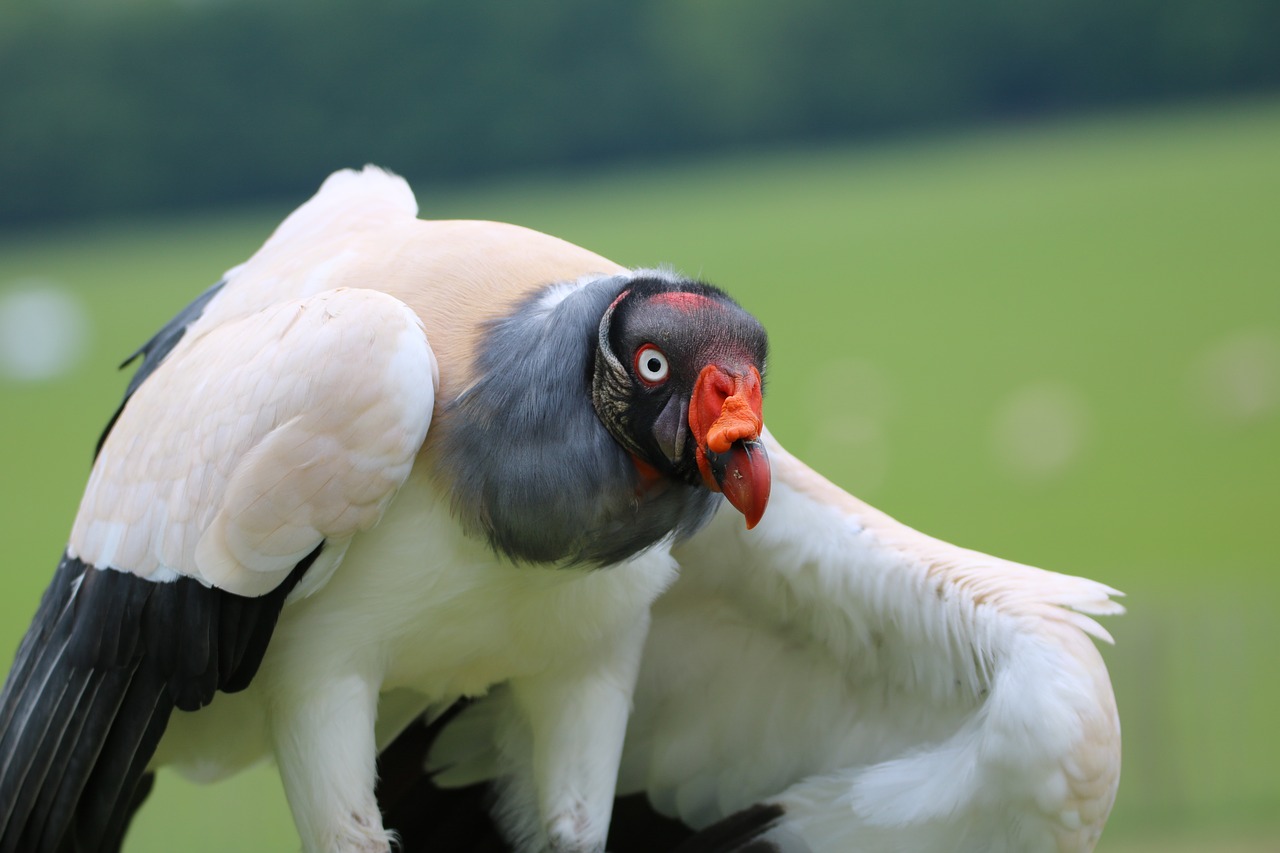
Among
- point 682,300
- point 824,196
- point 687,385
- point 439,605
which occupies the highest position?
point 682,300

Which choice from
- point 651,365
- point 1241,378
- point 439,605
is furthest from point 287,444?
point 1241,378

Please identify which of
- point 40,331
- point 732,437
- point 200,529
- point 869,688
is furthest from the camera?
point 40,331

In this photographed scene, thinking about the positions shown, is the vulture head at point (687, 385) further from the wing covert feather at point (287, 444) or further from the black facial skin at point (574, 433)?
the wing covert feather at point (287, 444)

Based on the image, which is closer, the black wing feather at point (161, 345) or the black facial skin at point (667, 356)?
the black facial skin at point (667, 356)

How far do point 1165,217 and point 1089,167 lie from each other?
667 mm

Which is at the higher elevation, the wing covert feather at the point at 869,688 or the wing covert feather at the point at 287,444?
the wing covert feather at the point at 287,444

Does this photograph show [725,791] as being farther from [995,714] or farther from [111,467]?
[111,467]

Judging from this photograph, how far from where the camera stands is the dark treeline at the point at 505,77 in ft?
29.3

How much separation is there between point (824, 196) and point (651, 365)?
28.6ft

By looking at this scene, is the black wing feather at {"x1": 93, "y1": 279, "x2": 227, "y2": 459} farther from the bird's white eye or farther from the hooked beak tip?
the hooked beak tip

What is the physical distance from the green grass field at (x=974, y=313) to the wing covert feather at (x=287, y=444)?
532 cm

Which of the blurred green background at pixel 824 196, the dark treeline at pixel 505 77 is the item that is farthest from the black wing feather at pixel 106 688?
the dark treeline at pixel 505 77

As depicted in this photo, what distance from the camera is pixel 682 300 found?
6.51 ft

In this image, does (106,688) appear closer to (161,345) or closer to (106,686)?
(106,686)
